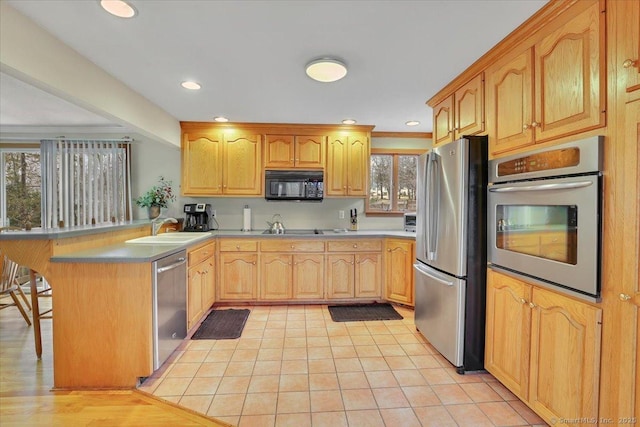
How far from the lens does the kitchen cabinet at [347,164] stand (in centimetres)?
385

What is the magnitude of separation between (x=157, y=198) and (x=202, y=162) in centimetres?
75

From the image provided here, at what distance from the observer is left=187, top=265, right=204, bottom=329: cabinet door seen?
271 centimetres

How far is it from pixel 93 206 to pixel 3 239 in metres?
2.13

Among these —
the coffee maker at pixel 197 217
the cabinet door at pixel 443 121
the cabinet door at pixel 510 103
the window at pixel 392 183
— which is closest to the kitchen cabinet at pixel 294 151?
the window at pixel 392 183

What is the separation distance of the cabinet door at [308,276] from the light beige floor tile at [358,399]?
165 cm

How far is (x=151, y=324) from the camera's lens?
2020mm

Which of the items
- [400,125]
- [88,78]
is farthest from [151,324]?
[400,125]

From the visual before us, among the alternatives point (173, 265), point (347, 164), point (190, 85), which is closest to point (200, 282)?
point (173, 265)

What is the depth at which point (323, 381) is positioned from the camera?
2064 millimetres

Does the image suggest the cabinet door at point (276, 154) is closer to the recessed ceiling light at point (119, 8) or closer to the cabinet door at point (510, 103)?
the recessed ceiling light at point (119, 8)

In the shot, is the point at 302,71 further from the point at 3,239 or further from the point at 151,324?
the point at 3,239

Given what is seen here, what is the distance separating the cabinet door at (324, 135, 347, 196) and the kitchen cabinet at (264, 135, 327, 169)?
10cm

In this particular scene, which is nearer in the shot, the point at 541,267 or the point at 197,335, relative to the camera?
the point at 541,267

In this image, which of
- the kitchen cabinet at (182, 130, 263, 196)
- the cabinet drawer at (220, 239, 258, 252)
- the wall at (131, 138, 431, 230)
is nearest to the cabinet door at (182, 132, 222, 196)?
the kitchen cabinet at (182, 130, 263, 196)
